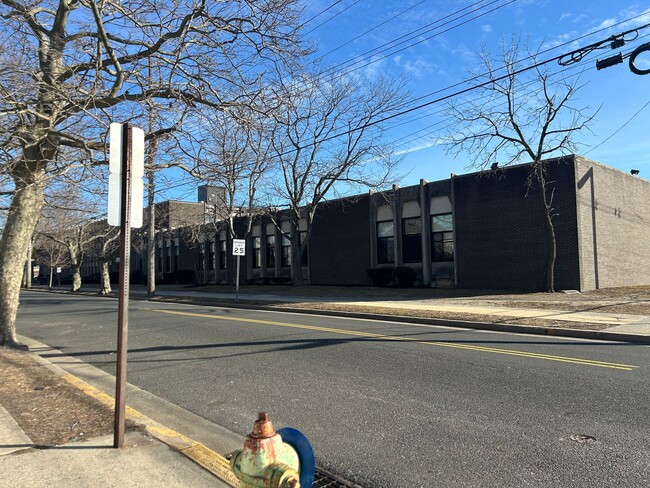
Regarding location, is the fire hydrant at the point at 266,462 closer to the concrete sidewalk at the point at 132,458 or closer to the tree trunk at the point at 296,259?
the concrete sidewalk at the point at 132,458

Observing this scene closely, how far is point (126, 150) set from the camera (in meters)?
4.42

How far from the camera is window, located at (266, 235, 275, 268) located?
38125 mm

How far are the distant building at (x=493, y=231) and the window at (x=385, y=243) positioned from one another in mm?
61

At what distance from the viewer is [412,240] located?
28125 mm

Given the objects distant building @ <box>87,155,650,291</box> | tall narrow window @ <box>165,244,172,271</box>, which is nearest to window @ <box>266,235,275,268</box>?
distant building @ <box>87,155,650,291</box>

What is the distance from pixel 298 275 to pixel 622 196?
59.8ft

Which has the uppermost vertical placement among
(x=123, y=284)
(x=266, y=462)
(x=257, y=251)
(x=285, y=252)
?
(x=257, y=251)

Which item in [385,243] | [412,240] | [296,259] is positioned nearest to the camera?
[412,240]

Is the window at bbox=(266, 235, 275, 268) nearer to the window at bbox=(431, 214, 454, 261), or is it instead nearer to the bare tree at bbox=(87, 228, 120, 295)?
the bare tree at bbox=(87, 228, 120, 295)

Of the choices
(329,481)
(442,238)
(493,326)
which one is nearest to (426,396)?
(329,481)

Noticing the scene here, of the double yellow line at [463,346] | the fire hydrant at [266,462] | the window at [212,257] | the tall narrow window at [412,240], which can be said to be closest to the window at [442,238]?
the tall narrow window at [412,240]

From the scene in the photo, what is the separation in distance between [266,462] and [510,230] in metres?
22.9

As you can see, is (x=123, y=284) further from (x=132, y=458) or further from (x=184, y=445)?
(x=184, y=445)

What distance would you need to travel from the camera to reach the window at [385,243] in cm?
2918
